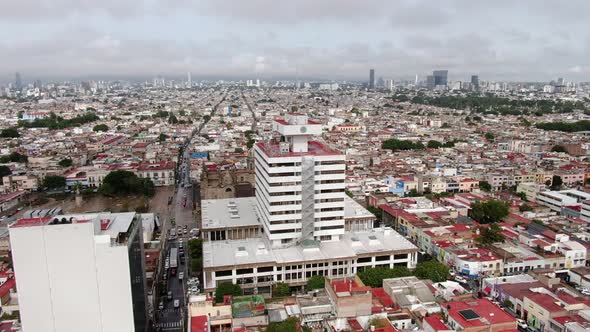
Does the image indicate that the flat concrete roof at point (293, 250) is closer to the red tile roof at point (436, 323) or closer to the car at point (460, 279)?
the car at point (460, 279)

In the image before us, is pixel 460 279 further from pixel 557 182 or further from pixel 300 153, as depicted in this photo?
pixel 557 182

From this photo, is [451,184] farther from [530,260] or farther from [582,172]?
[530,260]

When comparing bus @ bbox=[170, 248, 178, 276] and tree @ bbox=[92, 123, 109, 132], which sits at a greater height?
tree @ bbox=[92, 123, 109, 132]

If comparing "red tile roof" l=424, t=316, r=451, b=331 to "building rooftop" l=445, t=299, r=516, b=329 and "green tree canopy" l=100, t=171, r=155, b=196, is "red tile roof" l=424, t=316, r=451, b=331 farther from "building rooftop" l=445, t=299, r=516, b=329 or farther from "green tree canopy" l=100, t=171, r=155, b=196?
"green tree canopy" l=100, t=171, r=155, b=196

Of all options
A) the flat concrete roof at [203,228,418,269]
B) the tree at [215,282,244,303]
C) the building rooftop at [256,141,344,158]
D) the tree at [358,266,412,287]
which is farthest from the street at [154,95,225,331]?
the tree at [358,266,412,287]

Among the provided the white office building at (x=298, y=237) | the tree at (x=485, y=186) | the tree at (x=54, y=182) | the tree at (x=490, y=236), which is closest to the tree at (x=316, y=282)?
the white office building at (x=298, y=237)

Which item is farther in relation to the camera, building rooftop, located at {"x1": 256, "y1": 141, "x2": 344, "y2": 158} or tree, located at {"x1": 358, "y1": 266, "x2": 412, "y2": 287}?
building rooftop, located at {"x1": 256, "y1": 141, "x2": 344, "y2": 158}

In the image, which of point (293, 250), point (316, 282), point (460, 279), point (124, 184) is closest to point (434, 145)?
point (124, 184)
